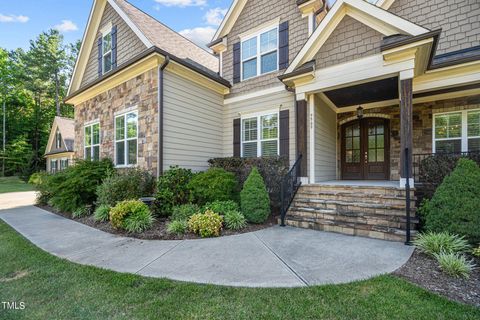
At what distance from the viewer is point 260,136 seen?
29.2ft

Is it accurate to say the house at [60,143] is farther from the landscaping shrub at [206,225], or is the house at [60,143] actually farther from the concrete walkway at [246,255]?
the landscaping shrub at [206,225]

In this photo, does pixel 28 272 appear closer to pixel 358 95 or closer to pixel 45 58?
pixel 358 95

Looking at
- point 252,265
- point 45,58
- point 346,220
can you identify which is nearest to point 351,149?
point 346,220

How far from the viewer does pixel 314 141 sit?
7.34 m

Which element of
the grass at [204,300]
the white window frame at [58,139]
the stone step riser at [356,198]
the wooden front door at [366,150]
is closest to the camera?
the grass at [204,300]

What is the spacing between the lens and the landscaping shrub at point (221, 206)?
20.0ft

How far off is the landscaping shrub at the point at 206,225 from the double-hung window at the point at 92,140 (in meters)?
6.99

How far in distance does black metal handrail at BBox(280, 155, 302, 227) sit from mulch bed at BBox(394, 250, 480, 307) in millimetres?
2913

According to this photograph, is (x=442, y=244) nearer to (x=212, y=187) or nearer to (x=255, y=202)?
(x=255, y=202)

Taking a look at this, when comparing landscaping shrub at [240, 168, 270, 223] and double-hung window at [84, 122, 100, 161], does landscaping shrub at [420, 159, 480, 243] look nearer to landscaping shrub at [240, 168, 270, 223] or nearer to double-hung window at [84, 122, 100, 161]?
landscaping shrub at [240, 168, 270, 223]

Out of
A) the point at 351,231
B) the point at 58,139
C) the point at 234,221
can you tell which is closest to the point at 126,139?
the point at 234,221

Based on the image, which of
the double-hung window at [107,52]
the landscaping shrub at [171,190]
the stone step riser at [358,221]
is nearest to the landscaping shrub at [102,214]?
the landscaping shrub at [171,190]

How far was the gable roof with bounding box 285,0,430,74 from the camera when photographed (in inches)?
217

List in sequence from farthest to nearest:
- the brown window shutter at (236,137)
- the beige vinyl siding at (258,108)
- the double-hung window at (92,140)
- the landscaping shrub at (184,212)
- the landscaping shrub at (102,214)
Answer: the double-hung window at (92,140)
the brown window shutter at (236,137)
the beige vinyl siding at (258,108)
the landscaping shrub at (102,214)
the landscaping shrub at (184,212)
